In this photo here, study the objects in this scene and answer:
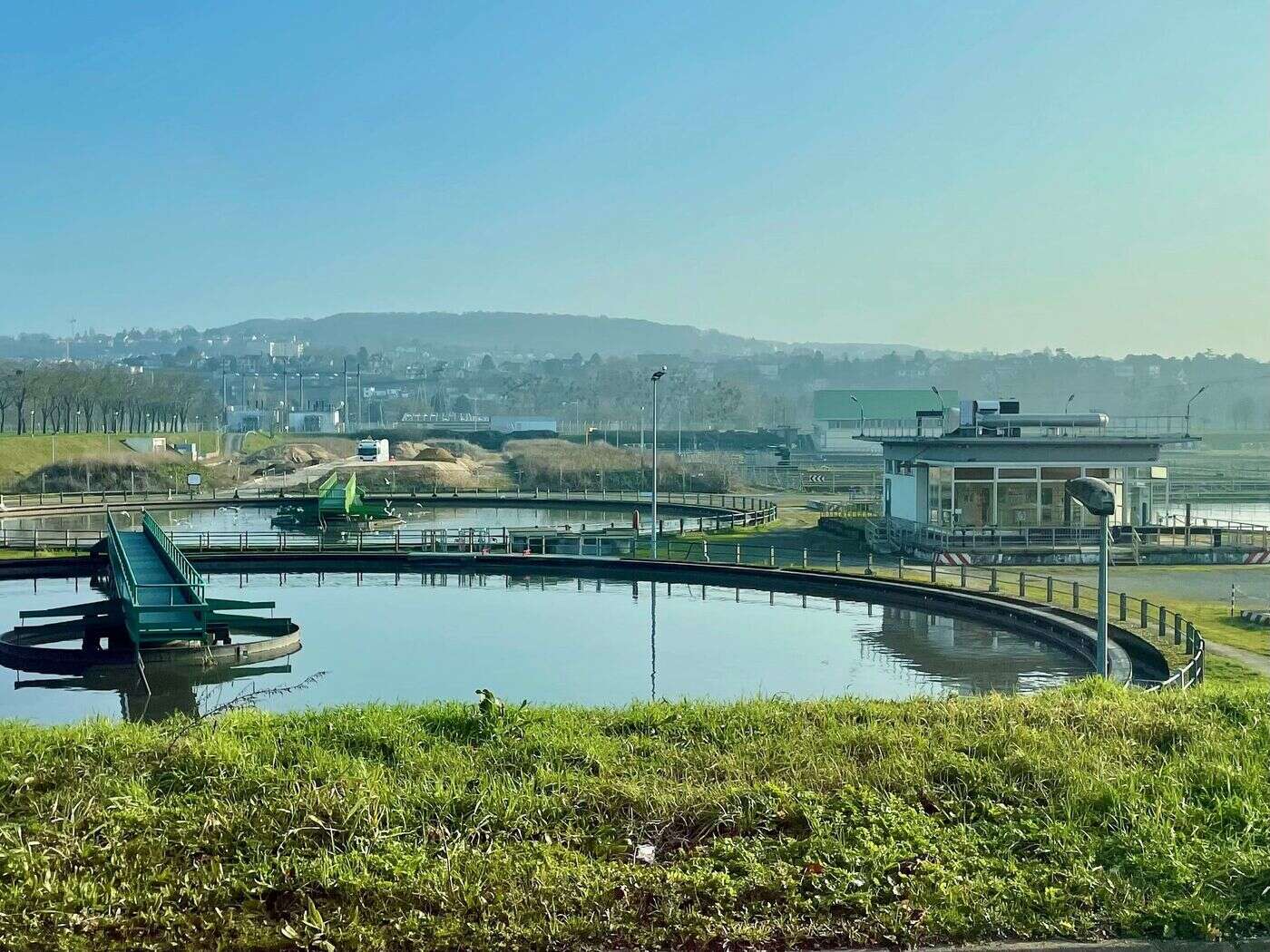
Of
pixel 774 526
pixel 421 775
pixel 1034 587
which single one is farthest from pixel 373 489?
pixel 421 775

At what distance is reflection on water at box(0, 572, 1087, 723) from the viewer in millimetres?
20906

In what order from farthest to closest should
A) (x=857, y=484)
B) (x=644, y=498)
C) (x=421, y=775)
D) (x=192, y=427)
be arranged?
(x=192, y=427) → (x=857, y=484) → (x=644, y=498) → (x=421, y=775)

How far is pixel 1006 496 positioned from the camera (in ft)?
135

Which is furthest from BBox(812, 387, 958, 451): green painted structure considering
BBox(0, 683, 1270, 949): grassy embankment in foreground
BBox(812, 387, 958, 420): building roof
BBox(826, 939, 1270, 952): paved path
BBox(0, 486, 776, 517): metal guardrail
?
BBox(826, 939, 1270, 952): paved path

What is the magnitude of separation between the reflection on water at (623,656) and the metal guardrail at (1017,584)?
1.67 meters

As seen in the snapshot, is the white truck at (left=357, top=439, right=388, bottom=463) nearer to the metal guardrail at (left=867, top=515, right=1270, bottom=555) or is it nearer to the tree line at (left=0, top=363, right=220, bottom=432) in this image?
the tree line at (left=0, top=363, right=220, bottom=432)

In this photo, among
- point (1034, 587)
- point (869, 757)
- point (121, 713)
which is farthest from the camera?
point (1034, 587)

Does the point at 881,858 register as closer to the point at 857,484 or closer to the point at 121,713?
the point at 121,713

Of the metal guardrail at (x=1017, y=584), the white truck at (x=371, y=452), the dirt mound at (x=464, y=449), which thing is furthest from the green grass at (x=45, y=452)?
the metal guardrail at (x=1017, y=584)

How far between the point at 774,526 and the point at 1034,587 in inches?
759

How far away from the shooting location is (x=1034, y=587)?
31.8 m

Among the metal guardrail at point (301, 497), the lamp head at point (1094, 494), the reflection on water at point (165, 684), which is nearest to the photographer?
the lamp head at point (1094, 494)

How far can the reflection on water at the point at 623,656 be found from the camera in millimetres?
20906

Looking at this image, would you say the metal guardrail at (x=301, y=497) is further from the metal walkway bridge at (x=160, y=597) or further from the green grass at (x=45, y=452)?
the metal walkway bridge at (x=160, y=597)
